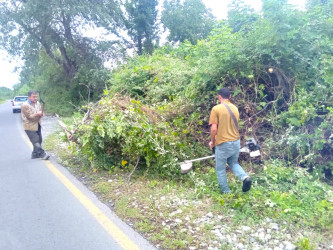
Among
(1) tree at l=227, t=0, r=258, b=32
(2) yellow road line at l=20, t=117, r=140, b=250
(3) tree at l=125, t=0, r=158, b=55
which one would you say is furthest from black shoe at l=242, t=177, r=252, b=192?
(3) tree at l=125, t=0, r=158, b=55

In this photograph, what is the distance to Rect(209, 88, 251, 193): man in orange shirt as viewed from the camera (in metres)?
4.46

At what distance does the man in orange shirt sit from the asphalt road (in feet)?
5.69

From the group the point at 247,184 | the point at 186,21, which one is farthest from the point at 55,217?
the point at 186,21

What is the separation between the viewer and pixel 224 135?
14.6 ft

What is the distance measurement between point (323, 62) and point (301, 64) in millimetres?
451

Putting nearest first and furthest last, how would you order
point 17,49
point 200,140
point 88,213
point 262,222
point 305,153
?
point 262,222 < point 88,213 < point 305,153 < point 200,140 < point 17,49

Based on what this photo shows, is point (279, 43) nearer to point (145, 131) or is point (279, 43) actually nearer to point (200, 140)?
point (200, 140)

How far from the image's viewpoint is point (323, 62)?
5520 mm

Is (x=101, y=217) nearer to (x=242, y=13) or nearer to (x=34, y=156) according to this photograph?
(x=34, y=156)

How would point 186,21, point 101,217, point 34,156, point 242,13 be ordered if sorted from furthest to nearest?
point 186,21 < point 34,156 < point 242,13 < point 101,217

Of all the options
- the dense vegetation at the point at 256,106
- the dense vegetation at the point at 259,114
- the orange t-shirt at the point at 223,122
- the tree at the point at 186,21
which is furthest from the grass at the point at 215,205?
the tree at the point at 186,21

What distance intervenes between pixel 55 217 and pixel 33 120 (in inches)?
159

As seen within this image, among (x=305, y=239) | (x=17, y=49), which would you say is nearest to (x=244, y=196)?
(x=305, y=239)

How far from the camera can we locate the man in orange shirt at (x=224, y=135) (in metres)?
4.46
